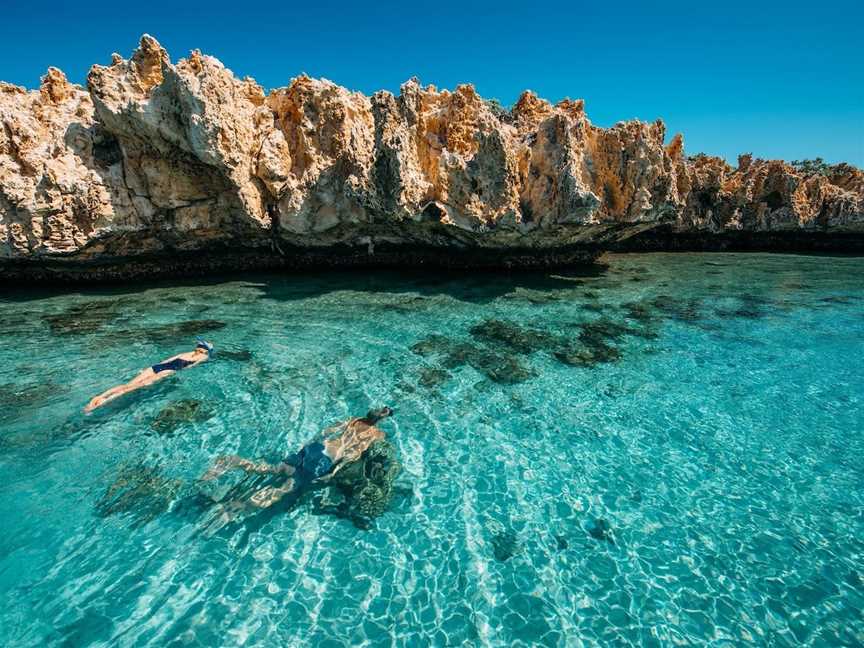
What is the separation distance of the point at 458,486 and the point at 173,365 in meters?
8.52

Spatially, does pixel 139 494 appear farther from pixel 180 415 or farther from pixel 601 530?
pixel 601 530

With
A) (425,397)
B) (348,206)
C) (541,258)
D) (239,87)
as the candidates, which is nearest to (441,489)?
(425,397)

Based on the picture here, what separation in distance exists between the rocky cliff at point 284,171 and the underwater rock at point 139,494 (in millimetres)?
12055

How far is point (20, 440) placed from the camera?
8.12m

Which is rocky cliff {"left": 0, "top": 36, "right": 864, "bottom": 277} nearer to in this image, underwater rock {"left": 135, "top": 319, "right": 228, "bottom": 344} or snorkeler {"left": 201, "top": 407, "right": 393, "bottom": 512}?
underwater rock {"left": 135, "top": 319, "right": 228, "bottom": 344}

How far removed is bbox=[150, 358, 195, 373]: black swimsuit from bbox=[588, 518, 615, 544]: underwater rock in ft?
35.1

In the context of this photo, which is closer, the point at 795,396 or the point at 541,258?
the point at 795,396

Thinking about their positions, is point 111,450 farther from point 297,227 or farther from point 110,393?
point 297,227

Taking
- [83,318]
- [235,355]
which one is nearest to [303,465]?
[235,355]

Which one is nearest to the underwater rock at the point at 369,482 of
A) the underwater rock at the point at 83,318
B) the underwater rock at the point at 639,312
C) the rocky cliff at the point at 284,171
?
the rocky cliff at the point at 284,171

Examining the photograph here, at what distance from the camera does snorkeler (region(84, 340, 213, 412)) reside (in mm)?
9308

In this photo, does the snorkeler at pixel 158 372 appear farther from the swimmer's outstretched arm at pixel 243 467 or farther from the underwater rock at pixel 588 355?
the underwater rock at pixel 588 355

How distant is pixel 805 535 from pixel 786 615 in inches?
69.3

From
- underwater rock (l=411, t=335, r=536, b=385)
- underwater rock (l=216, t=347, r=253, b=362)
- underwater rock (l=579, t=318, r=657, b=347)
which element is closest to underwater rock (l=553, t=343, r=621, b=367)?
underwater rock (l=579, t=318, r=657, b=347)
